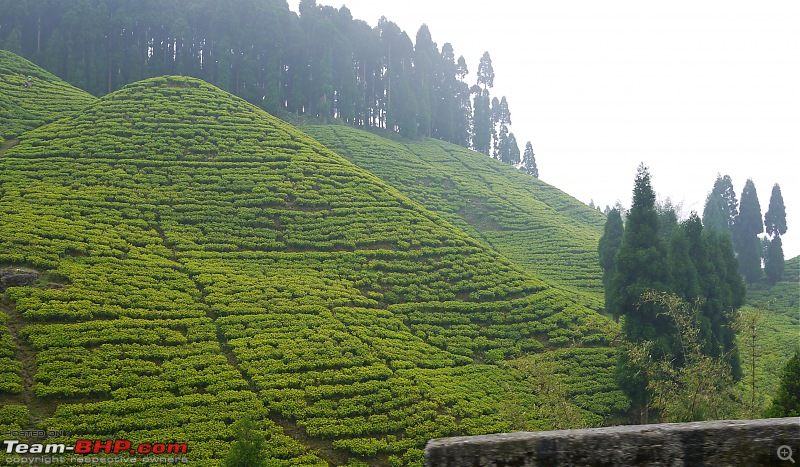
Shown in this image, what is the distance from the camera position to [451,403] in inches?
768

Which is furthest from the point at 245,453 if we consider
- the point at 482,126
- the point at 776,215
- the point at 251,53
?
the point at 482,126

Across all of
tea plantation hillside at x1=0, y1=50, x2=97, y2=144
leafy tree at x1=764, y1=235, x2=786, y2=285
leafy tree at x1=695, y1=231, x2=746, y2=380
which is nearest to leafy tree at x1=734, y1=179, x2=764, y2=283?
leafy tree at x1=764, y1=235, x2=786, y2=285

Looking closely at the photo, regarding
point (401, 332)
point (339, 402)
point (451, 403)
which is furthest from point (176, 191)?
point (451, 403)

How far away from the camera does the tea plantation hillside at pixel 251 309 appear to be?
16297mm

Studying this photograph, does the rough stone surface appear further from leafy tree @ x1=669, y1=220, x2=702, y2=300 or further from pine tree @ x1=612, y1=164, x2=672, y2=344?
leafy tree @ x1=669, y1=220, x2=702, y2=300

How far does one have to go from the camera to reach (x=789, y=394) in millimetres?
12109

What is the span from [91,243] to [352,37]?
6182 centimetres

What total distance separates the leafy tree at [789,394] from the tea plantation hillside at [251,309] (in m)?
5.25

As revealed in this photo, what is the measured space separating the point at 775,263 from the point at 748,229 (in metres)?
5.68

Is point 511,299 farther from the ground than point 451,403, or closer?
farther from the ground

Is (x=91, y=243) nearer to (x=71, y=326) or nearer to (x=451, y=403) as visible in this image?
(x=71, y=326)

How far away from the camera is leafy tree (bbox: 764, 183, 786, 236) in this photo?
164ft

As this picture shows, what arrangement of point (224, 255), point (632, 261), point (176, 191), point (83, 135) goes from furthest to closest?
point (83, 135) < point (176, 191) < point (224, 255) < point (632, 261)

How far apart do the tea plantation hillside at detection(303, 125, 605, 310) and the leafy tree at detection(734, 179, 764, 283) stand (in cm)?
1277
